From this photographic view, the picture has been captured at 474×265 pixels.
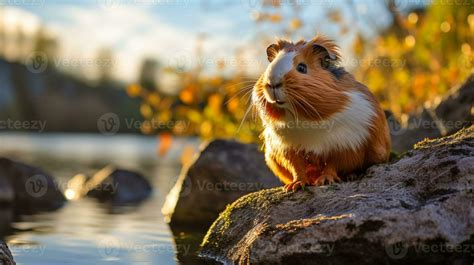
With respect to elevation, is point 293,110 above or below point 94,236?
above

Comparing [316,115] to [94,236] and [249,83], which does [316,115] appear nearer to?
[94,236]

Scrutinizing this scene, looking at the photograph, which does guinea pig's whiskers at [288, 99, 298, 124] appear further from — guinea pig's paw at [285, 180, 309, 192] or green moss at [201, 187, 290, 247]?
green moss at [201, 187, 290, 247]

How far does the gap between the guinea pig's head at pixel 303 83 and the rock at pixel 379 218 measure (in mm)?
835

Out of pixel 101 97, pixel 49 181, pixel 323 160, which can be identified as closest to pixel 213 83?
pixel 49 181

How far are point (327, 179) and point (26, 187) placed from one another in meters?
8.64

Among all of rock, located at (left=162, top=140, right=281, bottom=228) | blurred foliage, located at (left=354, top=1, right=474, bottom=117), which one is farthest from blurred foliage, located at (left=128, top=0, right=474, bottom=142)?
rock, located at (left=162, top=140, right=281, bottom=228)

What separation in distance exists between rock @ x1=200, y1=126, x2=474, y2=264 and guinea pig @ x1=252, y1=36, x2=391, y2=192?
0.76 feet

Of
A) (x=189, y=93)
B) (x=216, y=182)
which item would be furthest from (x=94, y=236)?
(x=189, y=93)

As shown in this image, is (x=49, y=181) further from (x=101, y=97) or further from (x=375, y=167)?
(x=101, y=97)

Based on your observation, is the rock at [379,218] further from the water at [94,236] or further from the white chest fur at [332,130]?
the water at [94,236]

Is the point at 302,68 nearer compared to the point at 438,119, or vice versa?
the point at 302,68

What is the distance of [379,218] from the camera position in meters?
5.32

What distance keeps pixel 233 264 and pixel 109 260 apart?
147cm

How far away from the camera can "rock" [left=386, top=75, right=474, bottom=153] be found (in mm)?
9352
